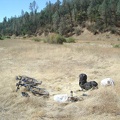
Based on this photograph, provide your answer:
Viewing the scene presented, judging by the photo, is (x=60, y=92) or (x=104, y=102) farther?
(x=60, y=92)

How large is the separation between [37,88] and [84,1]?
77.8 m

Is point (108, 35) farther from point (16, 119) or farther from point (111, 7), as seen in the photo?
point (16, 119)

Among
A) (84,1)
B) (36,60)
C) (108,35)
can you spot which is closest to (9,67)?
(36,60)

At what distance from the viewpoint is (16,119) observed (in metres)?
7.94

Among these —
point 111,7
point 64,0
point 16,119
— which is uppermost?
point 64,0

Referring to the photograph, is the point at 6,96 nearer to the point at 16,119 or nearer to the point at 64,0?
the point at 16,119

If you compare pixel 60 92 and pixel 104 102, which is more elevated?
pixel 104 102

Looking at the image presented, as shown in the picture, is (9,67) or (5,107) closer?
(5,107)

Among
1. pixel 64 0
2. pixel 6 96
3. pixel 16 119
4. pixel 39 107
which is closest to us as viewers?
pixel 16 119

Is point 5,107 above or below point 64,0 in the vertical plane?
below

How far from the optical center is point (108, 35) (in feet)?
199

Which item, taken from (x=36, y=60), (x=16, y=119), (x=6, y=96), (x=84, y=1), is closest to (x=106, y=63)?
(x=36, y=60)

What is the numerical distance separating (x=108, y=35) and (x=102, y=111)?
54045 mm

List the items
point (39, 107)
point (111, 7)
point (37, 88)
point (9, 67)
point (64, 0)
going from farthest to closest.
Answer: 1. point (64, 0)
2. point (111, 7)
3. point (9, 67)
4. point (37, 88)
5. point (39, 107)
